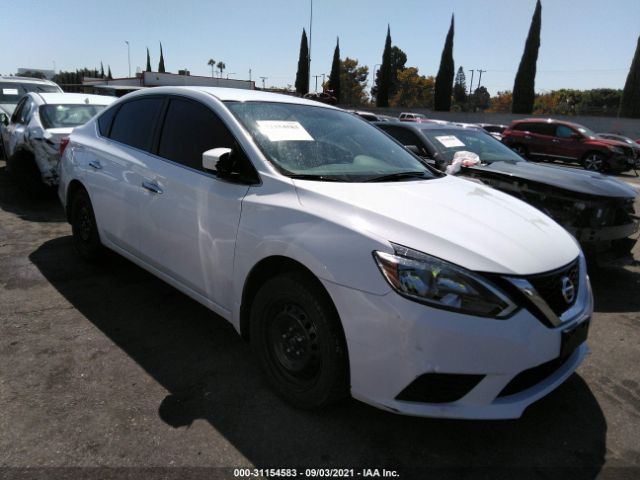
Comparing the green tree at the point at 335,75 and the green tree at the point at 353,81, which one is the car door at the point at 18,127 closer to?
the green tree at the point at 335,75

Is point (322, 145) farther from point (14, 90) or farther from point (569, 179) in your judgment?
point (14, 90)

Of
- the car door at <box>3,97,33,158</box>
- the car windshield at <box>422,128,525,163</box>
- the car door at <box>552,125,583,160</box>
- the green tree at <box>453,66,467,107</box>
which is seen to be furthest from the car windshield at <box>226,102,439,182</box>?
the green tree at <box>453,66,467,107</box>

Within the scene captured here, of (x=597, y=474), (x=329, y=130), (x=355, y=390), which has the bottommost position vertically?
(x=597, y=474)

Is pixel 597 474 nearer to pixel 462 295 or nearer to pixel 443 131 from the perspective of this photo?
pixel 462 295

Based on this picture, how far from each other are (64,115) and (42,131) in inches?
32.0

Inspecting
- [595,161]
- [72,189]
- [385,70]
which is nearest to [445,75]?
[385,70]

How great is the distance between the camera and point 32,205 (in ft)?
23.1

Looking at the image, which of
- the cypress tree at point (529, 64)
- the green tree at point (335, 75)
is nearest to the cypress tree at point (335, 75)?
the green tree at point (335, 75)

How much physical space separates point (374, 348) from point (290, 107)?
6.48 feet

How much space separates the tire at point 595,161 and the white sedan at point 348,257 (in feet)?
52.1

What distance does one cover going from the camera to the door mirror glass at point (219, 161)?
2.68m

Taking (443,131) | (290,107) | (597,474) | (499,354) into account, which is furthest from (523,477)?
(443,131)

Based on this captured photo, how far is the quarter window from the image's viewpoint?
9.85 ft

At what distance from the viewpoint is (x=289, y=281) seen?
7.72ft
